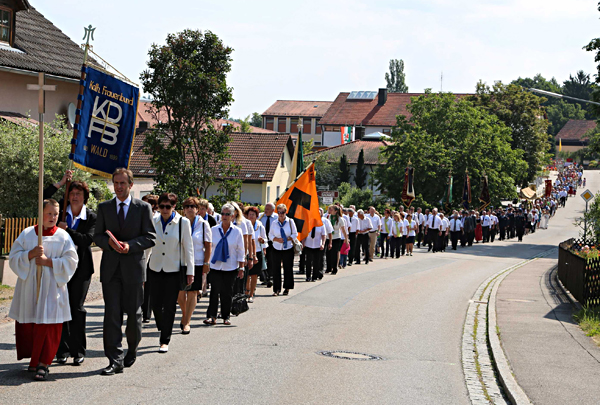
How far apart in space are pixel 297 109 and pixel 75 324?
4840 inches

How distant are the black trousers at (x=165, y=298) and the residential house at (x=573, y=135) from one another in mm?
174753

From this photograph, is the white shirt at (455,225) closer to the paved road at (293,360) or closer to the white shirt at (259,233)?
the paved road at (293,360)

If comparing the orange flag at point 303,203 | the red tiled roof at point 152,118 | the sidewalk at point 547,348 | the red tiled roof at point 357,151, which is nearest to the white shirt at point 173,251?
the sidewalk at point 547,348

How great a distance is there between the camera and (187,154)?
71.7 feet

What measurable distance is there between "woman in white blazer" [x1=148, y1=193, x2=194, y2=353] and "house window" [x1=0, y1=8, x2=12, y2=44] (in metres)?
18.7

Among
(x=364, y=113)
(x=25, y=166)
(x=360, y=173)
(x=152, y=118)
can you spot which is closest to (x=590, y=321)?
(x=152, y=118)

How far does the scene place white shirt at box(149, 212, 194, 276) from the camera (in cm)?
930

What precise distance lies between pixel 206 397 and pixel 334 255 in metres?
14.0

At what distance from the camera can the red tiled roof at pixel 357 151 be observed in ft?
260

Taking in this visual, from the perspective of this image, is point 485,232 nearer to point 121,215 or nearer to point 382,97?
Answer: point 121,215

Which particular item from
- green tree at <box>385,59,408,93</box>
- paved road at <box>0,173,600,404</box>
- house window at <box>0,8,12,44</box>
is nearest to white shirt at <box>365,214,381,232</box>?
paved road at <box>0,173,600,404</box>

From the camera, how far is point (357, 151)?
81.4 metres

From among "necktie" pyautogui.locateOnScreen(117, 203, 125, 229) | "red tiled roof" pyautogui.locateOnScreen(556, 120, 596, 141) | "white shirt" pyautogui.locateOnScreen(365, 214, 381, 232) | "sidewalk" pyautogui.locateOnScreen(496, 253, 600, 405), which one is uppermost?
"red tiled roof" pyautogui.locateOnScreen(556, 120, 596, 141)

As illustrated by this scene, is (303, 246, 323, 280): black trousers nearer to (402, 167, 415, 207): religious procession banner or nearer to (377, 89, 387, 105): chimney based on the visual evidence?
(402, 167, 415, 207): religious procession banner
